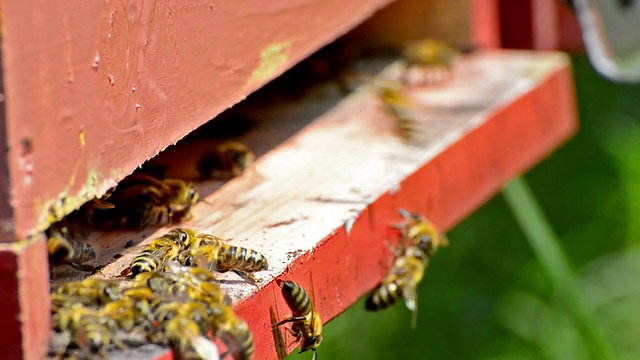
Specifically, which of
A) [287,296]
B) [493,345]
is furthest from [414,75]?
[493,345]

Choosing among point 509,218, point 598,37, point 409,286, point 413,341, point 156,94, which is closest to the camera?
point 156,94

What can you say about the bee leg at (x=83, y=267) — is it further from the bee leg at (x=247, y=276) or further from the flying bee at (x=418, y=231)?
the flying bee at (x=418, y=231)

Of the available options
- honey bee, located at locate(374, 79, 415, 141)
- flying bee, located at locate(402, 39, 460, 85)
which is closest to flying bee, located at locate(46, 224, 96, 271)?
honey bee, located at locate(374, 79, 415, 141)

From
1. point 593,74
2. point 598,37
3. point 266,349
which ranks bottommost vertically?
point 266,349

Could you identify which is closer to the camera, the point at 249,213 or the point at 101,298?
the point at 101,298

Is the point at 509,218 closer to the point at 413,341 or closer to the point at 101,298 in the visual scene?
the point at 413,341

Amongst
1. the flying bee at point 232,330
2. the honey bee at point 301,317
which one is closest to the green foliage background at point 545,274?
the honey bee at point 301,317

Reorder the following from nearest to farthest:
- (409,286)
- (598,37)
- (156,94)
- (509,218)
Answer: (156,94) → (409,286) → (598,37) → (509,218)
